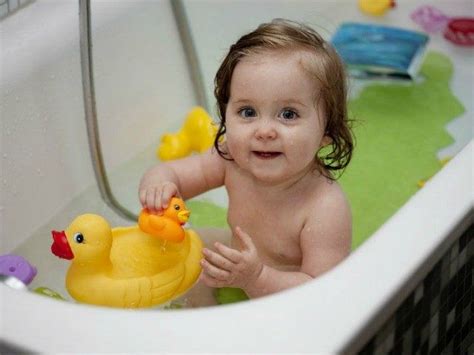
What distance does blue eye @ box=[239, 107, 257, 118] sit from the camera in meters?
1.41

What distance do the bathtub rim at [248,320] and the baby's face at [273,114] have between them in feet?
1.00

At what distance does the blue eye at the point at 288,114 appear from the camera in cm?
141

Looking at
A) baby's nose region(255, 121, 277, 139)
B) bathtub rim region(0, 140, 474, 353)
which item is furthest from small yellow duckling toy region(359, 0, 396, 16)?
bathtub rim region(0, 140, 474, 353)

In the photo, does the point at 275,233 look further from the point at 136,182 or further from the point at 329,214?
the point at 136,182

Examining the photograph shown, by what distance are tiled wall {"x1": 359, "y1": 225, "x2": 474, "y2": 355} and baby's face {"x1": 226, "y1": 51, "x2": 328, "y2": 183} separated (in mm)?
270

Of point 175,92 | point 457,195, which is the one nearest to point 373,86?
point 175,92

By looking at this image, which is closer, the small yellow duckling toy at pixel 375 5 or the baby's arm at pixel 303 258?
the baby's arm at pixel 303 258

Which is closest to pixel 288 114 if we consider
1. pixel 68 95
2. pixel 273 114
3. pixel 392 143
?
pixel 273 114

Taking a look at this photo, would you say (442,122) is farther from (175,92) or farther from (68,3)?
(68,3)

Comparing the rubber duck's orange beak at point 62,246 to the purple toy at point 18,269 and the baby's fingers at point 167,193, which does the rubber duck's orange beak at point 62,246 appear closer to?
the purple toy at point 18,269

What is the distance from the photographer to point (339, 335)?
3.38 ft

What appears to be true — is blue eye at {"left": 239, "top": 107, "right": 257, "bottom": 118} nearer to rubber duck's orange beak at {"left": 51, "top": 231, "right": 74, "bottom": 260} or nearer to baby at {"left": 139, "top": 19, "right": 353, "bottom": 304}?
baby at {"left": 139, "top": 19, "right": 353, "bottom": 304}

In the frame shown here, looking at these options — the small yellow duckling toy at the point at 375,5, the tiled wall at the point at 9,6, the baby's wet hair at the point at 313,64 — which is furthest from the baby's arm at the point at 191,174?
the small yellow duckling toy at the point at 375,5

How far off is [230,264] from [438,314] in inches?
10.6
